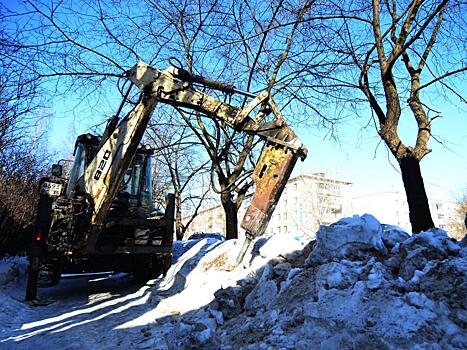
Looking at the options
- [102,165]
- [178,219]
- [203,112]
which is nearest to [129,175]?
[102,165]

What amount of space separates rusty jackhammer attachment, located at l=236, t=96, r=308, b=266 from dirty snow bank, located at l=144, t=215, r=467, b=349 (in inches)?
26.1

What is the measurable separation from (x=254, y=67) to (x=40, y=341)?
7.66 meters

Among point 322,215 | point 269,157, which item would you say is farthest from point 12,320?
point 322,215

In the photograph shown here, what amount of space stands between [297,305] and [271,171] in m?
1.67

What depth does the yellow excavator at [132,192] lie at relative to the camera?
4.66 meters

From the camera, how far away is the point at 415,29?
7215 mm

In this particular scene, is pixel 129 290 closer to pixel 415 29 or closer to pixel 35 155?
pixel 415 29

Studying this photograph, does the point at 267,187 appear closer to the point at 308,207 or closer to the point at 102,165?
Answer: the point at 102,165

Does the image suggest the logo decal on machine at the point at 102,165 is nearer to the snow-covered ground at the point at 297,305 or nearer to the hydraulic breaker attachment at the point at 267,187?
the snow-covered ground at the point at 297,305

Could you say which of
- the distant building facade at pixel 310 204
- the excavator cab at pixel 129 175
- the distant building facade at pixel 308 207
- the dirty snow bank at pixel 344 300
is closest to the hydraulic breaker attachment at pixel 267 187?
the dirty snow bank at pixel 344 300

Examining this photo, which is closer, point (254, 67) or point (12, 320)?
point (12, 320)

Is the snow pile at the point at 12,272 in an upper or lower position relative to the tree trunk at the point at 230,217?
lower

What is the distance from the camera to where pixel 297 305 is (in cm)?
351

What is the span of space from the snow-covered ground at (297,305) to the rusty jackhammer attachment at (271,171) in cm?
66
